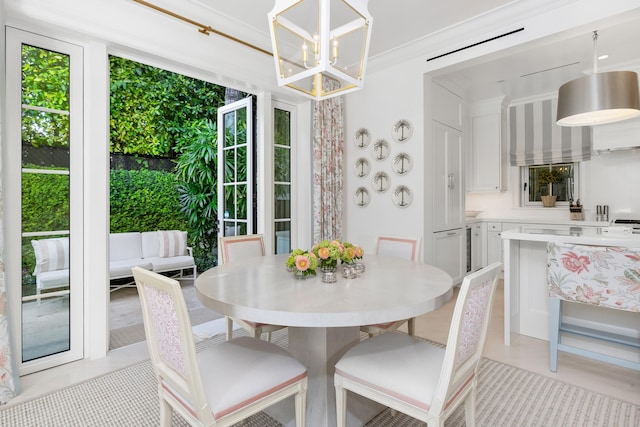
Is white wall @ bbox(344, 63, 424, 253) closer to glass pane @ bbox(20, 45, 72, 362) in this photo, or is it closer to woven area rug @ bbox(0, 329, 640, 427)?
woven area rug @ bbox(0, 329, 640, 427)

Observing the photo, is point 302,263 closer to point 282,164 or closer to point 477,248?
point 282,164

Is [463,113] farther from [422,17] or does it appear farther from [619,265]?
[619,265]

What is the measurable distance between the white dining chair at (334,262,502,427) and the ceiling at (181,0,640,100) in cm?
251

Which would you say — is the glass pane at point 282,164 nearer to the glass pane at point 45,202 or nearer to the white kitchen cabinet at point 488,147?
the glass pane at point 45,202

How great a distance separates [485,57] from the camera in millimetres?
3135

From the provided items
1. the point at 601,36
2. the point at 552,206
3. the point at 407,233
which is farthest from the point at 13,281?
the point at 552,206

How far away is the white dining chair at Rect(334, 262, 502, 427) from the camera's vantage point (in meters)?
Result: 1.16

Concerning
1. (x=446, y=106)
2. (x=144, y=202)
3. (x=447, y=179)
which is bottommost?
(x=144, y=202)

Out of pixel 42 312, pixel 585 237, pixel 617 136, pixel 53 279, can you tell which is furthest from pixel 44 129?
pixel 617 136

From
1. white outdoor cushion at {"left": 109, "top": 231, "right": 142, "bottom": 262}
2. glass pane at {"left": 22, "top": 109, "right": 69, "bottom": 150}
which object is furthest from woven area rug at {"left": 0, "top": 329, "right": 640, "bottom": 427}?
white outdoor cushion at {"left": 109, "top": 231, "right": 142, "bottom": 262}

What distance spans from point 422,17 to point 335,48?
170 cm

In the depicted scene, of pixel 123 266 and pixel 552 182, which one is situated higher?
pixel 552 182

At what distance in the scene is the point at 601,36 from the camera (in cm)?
335

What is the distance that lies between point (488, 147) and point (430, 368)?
477cm
